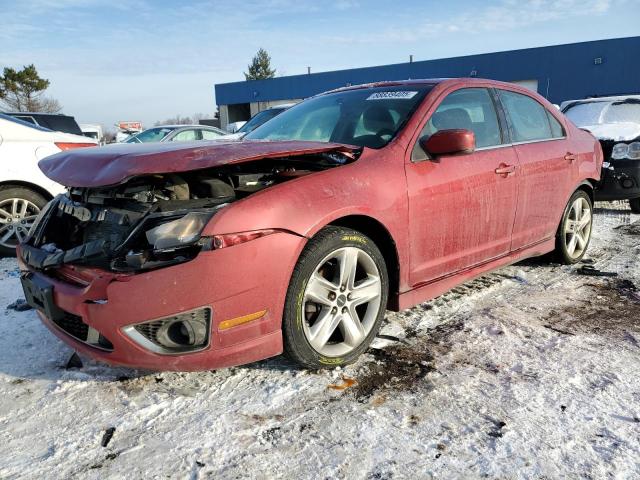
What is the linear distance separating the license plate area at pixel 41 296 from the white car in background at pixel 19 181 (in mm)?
2805

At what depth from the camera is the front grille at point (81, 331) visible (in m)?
2.36

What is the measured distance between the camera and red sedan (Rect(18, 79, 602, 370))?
7.47 feet

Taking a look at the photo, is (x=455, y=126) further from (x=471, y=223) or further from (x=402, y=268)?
(x=402, y=268)

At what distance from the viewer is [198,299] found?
224 cm

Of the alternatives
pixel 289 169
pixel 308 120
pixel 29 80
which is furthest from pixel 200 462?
pixel 29 80

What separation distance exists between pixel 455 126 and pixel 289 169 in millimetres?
1333

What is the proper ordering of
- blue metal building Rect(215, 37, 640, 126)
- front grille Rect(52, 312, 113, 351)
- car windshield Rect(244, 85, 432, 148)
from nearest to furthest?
front grille Rect(52, 312, 113, 351) → car windshield Rect(244, 85, 432, 148) → blue metal building Rect(215, 37, 640, 126)

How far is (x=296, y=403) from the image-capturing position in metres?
2.44

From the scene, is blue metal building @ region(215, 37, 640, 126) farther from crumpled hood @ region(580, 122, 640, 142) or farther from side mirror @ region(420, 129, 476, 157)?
side mirror @ region(420, 129, 476, 157)

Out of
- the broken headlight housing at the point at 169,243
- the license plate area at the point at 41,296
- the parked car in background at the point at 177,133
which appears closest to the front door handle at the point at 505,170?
the broken headlight housing at the point at 169,243

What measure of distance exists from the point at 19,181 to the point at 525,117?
15.8 feet

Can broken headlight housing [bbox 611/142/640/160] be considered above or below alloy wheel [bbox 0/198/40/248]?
above

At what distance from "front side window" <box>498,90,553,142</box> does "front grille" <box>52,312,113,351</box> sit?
3.13 metres

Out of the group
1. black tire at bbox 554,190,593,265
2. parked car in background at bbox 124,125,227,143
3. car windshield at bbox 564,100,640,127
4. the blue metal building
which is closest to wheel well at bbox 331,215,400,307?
black tire at bbox 554,190,593,265
